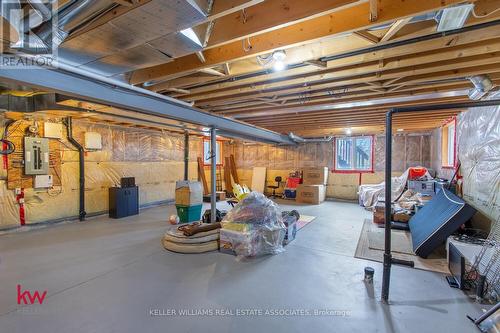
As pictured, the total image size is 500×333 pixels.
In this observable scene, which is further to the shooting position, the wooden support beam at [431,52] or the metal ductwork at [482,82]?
the metal ductwork at [482,82]

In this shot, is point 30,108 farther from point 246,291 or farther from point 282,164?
point 282,164

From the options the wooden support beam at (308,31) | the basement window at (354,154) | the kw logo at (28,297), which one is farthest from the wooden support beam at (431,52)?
the basement window at (354,154)

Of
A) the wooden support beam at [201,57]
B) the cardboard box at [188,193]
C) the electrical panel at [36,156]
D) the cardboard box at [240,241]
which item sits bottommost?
the cardboard box at [240,241]

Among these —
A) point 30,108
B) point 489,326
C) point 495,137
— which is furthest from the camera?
point 30,108

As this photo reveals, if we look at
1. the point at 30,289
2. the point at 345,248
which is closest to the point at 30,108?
the point at 30,289

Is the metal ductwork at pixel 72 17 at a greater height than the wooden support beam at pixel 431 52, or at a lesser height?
lesser

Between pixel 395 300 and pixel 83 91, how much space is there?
3817mm

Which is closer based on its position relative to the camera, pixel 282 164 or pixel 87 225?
pixel 87 225

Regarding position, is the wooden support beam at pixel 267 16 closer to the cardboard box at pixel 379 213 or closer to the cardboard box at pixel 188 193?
the cardboard box at pixel 188 193

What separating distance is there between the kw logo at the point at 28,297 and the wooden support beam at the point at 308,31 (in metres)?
2.52

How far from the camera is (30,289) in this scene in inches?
95.5

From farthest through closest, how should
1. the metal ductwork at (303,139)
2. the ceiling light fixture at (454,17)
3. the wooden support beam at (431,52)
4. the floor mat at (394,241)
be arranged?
the metal ductwork at (303,139) < the floor mat at (394,241) < the wooden support beam at (431,52) < the ceiling light fixture at (454,17)

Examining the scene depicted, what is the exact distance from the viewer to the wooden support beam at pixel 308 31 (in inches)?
61.9

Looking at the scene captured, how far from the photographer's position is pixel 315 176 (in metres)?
8.07
